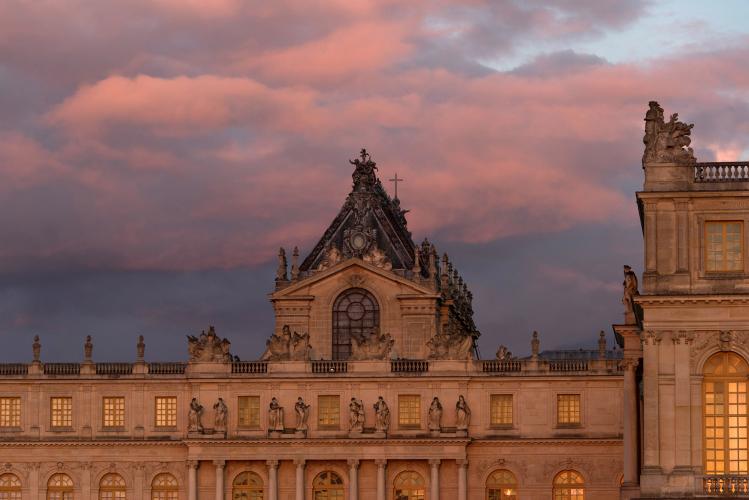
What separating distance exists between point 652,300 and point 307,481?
41.9m

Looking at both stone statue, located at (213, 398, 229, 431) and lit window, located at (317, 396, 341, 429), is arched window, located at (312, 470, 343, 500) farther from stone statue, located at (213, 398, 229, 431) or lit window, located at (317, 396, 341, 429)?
stone statue, located at (213, 398, 229, 431)

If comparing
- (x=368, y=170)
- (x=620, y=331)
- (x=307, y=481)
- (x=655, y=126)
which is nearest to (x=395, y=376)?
(x=307, y=481)

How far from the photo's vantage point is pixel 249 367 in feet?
393

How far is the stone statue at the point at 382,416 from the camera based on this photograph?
117312 mm

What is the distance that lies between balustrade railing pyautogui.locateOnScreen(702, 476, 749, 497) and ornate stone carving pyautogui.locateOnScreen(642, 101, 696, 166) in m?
11.4

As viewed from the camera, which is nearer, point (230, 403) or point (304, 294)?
point (230, 403)

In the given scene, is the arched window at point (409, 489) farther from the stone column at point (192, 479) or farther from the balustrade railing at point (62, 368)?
the balustrade railing at point (62, 368)

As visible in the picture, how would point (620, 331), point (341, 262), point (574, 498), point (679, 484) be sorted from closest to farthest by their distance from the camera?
point (679, 484) → point (620, 331) → point (574, 498) → point (341, 262)

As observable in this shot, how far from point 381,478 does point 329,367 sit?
6866 millimetres

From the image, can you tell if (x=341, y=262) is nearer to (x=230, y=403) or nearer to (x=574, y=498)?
(x=230, y=403)

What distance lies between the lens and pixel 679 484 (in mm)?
78562

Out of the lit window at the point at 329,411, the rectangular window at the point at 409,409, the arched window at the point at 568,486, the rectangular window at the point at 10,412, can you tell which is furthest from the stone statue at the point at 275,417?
the arched window at the point at 568,486

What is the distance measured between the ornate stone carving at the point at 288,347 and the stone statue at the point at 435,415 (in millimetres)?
7440

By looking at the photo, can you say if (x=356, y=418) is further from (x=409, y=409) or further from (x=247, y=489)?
(x=247, y=489)
